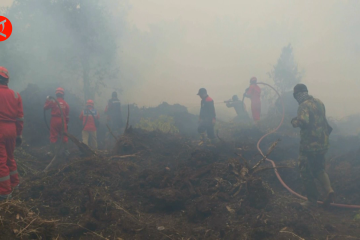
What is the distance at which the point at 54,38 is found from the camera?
16703mm

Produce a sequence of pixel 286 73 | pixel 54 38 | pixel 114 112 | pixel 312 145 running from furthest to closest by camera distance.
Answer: pixel 286 73 < pixel 54 38 < pixel 114 112 < pixel 312 145

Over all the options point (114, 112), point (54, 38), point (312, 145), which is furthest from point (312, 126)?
point (54, 38)

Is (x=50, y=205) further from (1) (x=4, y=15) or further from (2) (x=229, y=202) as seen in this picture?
(1) (x=4, y=15)

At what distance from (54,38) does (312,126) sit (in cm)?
1677

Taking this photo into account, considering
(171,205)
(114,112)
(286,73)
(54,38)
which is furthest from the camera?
(286,73)

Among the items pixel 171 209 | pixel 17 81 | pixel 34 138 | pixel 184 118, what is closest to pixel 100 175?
pixel 171 209

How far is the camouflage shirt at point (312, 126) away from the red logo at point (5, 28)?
18.2 meters

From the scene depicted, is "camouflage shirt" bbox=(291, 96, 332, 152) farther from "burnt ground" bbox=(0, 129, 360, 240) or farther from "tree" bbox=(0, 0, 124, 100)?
"tree" bbox=(0, 0, 124, 100)

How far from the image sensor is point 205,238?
3740 millimetres

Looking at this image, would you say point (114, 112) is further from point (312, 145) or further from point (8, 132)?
point (312, 145)

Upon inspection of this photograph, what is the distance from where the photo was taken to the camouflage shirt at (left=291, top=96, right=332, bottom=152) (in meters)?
5.04

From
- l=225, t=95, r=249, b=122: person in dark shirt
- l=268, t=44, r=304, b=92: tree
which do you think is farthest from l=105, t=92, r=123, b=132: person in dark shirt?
l=268, t=44, r=304, b=92: tree

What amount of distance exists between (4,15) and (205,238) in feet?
67.2

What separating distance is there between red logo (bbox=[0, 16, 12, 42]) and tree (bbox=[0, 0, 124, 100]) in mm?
245
